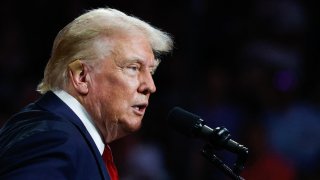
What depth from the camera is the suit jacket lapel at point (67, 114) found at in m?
2.02

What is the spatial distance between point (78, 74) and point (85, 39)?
0.11 meters

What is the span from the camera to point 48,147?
1.84 meters

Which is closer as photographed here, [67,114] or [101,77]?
[67,114]

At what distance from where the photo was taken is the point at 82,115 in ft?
7.15

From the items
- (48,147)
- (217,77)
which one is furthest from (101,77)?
(217,77)

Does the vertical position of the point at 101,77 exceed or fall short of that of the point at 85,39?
it falls short

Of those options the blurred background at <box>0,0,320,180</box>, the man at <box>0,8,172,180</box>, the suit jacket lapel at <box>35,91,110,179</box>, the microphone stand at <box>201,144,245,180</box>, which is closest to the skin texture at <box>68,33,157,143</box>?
the man at <box>0,8,172,180</box>

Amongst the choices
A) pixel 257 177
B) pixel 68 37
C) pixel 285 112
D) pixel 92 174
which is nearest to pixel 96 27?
pixel 68 37

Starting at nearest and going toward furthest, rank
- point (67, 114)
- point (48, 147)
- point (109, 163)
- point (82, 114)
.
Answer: point (48, 147) → point (67, 114) → point (82, 114) → point (109, 163)

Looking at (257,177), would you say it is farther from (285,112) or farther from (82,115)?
(82,115)

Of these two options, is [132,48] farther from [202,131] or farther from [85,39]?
[202,131]

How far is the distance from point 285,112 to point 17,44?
203 centimetres

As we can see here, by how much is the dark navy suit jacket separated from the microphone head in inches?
12.3

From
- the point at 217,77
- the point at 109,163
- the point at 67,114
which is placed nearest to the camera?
the point at 67,114
